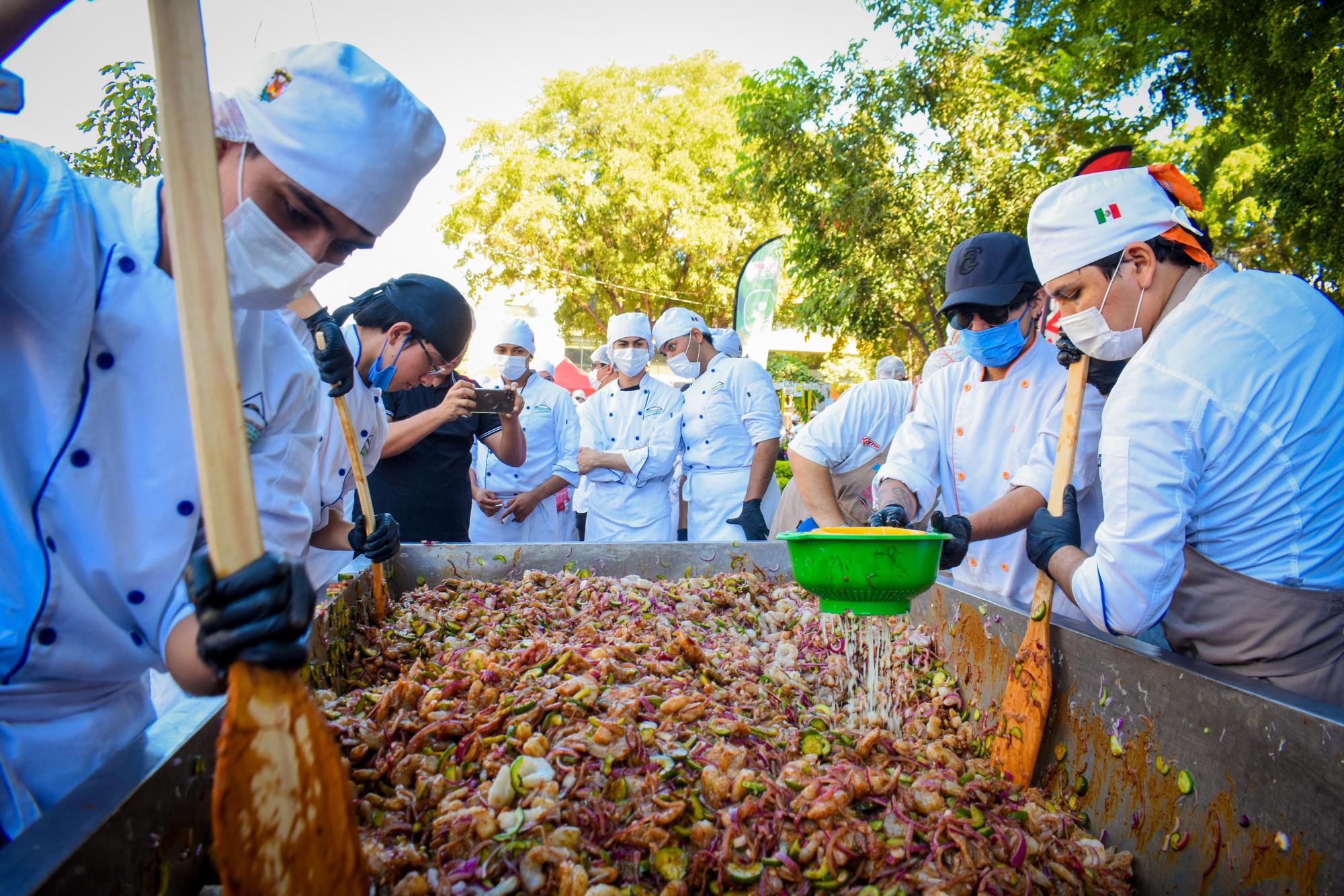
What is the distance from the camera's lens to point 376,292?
3715 millimetres

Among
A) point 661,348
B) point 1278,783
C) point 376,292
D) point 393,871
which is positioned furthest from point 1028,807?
point 661,348

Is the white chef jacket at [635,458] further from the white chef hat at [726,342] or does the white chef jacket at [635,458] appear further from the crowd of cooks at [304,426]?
the crowd of cooks at [304,426]

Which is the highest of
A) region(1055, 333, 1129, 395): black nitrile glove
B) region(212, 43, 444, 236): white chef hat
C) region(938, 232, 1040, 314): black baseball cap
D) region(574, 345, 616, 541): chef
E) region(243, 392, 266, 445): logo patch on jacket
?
region(212, 43, 444, 236): white chef hat

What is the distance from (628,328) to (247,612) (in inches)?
229

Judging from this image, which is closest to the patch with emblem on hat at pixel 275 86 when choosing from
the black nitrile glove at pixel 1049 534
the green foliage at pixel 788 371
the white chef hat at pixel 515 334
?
the black nitrile glove at pixel 1049 534

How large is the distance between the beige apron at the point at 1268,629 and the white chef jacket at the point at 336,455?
9.32ft

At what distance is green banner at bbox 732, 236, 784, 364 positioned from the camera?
14297mm

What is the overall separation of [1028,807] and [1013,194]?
438 inches

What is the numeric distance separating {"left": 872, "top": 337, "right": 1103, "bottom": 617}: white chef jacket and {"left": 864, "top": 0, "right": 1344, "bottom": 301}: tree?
6.92 metres

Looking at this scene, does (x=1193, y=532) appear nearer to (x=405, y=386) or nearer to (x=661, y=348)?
(x=405, y=386)

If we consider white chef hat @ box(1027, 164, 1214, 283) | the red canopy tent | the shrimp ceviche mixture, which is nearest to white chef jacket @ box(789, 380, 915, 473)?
the shrimp ceviche mixture

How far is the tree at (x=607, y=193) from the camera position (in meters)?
20.6

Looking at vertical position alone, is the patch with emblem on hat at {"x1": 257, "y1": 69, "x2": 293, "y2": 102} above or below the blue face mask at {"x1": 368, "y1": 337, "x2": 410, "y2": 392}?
above

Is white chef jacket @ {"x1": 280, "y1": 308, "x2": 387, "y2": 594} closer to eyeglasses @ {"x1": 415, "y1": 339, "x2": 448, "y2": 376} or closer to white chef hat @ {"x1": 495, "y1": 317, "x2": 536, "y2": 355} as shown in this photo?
eyeglasses @ {"x1": 415, "y1": 339, "x2": 448, "y2": 376}
